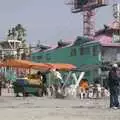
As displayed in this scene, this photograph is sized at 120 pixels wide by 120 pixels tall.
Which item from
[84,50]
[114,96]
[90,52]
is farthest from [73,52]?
A: [114,96]

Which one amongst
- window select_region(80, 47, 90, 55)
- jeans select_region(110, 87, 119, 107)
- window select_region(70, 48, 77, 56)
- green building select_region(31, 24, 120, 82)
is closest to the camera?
jeans select_region(110, 87, 119, 107)

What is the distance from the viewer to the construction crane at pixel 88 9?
81.8 metres

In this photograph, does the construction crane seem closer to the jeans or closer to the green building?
the green building

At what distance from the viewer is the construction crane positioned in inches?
3221

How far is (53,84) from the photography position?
33531mm

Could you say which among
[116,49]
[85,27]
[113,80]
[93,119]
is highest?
[85,27]

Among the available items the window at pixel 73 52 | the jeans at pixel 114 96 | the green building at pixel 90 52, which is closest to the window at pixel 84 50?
the green building at pixel 90 52

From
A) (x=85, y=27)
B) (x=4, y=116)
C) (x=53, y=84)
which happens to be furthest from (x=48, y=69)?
(x=85, y=27)

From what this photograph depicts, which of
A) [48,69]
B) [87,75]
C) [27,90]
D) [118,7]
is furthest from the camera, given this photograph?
Result: [118,7]

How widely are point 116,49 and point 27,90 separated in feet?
119

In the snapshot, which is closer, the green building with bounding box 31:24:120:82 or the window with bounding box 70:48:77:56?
the green building with bounding box 31:24:120:82

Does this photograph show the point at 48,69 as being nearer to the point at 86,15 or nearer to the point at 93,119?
the point at 93,119

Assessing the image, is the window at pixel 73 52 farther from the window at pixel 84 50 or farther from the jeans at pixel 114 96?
the jeans at pixel 114 96

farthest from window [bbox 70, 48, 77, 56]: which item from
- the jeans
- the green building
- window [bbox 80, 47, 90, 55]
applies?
the jeans
